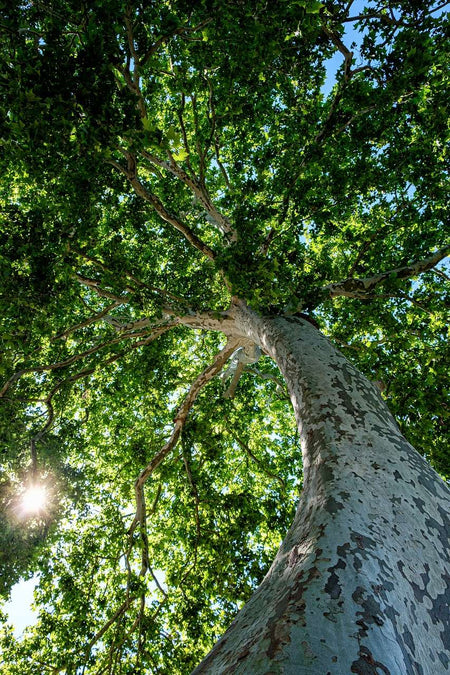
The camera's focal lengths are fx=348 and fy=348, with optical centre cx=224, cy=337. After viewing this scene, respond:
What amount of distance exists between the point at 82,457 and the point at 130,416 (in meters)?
1.85

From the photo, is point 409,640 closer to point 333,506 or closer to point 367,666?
point 367,666

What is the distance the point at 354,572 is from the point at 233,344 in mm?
5429

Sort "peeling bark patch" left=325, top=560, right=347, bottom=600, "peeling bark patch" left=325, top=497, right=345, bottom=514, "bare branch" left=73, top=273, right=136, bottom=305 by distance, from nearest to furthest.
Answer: "peeling bark patch" left=325, top=560, right=347, bottom=600 → "peeling bark patch" left=325, top=497, right=345, bottom=514 → "bare branch" left=73, top=273, right=136, bottom=305

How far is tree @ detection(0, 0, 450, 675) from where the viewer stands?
1.40 meters

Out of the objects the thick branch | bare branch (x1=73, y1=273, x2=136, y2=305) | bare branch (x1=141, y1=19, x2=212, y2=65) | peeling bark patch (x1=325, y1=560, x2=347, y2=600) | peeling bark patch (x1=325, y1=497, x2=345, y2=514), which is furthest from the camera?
bare branch (x1=73, y1=273, x2=136, y2=305)

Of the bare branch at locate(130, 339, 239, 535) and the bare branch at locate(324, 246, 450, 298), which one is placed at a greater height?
the bare branch at locate(130, 339, 239, 535)

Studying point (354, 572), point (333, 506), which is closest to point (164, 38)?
point (333, 506)

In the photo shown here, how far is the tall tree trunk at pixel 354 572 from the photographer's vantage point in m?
0.97

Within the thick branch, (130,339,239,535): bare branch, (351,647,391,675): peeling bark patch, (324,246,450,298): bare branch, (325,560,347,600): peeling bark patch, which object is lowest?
(351,647,391,675): peeling bark patch

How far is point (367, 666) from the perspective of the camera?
886mm

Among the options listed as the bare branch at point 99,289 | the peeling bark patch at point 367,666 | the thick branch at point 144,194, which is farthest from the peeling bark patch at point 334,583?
the bare branch at point 99,289

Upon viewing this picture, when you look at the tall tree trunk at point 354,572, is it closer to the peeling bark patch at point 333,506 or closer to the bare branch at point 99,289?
the peeling bark patch at point 333,506

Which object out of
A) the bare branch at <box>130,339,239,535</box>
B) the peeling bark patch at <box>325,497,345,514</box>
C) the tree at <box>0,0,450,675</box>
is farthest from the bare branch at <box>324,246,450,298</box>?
the peeling bark patch at <box>325,497,345,514</box>

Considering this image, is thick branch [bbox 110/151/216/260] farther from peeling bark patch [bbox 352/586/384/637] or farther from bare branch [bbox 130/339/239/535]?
peeling bark patch [bbox 352/586/384/637]
